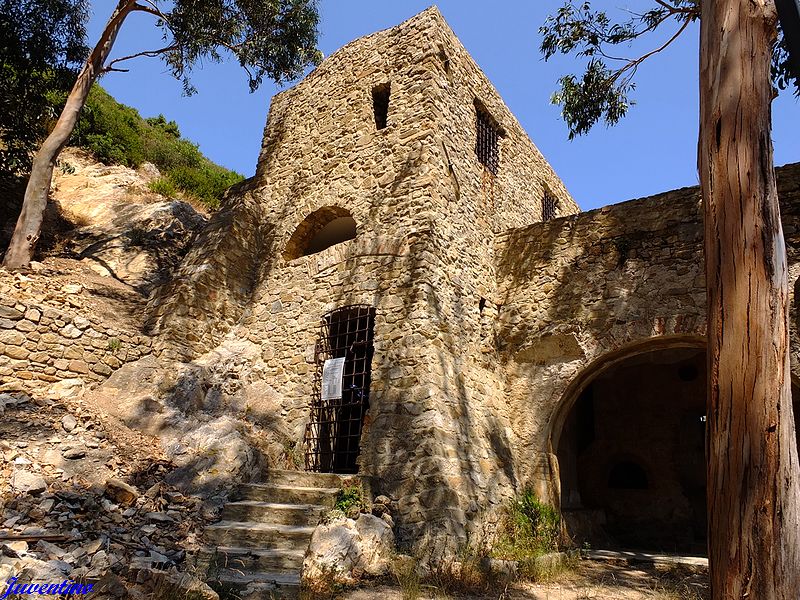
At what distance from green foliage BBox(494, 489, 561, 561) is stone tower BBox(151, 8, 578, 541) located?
0.31 metres

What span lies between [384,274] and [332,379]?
65.4 inches

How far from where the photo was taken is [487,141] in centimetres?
1038

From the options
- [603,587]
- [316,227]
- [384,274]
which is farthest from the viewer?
[316,227]

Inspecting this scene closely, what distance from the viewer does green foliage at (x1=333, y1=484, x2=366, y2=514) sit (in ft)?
20.0

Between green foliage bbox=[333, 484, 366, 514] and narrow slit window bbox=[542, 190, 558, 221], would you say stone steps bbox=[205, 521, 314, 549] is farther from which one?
narrow slit window bbox=[542, 190, 558, 221]

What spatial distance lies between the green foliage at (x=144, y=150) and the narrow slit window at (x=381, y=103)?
7.42 meters

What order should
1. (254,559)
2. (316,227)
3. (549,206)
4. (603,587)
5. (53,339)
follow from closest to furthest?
(254,559) → (603,587) → (53,339) → (316,227) → (549,206)

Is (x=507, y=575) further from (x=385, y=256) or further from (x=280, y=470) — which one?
(x=385, y=256)

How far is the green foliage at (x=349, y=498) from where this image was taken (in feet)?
20.0

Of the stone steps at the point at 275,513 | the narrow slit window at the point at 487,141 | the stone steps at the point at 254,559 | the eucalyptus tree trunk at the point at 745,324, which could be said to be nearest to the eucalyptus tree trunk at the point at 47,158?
the stone steps at the point at 275,513

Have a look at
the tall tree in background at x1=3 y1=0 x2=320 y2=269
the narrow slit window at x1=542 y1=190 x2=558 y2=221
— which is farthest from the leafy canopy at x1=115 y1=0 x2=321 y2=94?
the narrow slit window at x1=542 y1=190 x2=558 y2=221

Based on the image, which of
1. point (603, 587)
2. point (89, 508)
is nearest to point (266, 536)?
point (89, 508)

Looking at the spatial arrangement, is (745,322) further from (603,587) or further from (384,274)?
(384,274)

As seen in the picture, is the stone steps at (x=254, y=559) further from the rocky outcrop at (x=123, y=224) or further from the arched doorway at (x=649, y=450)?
the arched doorway at (x=649, y=450)
